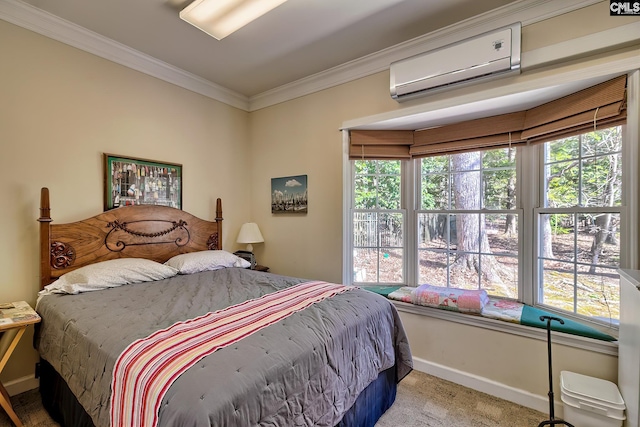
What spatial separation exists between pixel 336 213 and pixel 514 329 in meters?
1.74

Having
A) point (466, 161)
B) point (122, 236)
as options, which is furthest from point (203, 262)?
point (466, 161)

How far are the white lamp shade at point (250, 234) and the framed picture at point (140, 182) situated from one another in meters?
0.73

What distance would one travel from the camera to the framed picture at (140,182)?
2.53 meters

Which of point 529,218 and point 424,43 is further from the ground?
point 424,43

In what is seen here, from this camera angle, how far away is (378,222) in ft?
10.0

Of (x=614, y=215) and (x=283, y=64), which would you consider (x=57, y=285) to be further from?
(x=614, y=215)

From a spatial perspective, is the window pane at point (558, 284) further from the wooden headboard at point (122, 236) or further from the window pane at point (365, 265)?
the wooden headboard at point (122, 236)

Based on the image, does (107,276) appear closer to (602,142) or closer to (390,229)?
(390,229)

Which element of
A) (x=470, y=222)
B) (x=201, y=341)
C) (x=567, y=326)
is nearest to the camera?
(x=201, y=341)

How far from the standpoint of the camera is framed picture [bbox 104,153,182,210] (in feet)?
8.29

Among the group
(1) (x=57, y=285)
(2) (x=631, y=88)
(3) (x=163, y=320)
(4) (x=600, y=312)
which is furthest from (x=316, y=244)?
(2) (x=631, y=88)

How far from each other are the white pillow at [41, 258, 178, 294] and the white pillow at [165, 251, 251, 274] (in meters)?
0.16

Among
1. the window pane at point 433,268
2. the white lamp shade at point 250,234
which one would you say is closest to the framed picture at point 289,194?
the white lamp shade at point 250,234
